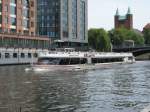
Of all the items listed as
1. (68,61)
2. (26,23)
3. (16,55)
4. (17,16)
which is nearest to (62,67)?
(68,61)

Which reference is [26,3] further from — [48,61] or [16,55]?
[48,61]

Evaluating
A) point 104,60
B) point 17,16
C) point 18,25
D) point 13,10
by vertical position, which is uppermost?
point 13,10

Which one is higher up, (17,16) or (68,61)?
(17,16)

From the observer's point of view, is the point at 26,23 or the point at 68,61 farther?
the point at 26,23

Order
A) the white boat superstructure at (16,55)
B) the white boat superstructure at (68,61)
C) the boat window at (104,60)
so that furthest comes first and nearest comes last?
1. the white boat superstructure at (16,55)
2. the boat window at (104,60)
3. the white boat superstructure at (68,61)

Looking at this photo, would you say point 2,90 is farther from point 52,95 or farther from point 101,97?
point 101,97

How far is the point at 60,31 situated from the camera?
190750mm

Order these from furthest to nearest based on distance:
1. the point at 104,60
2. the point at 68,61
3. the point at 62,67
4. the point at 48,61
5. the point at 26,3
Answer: the point at 26,3 → the point at 104,60 → the point at 68,61 → the point at 62,67 → the point at 48,61

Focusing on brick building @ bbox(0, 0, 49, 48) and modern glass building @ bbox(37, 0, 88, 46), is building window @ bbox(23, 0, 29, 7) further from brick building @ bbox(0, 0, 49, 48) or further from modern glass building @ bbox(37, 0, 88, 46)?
modern glass building @ bbox(37, 0, 88, 46)

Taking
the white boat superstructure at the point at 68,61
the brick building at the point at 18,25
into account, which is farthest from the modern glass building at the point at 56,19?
the white boat superstructure at the point at 68,61

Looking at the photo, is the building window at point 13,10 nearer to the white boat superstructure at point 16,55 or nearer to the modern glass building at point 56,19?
the white boat superstructure at point 16,55

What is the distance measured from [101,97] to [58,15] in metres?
158

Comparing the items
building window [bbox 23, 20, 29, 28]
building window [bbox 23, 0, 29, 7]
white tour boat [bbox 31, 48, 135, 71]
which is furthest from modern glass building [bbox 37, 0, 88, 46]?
white tour boat [bbox 31, 48, 135, 71]

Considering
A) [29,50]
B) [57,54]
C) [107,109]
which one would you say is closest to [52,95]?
[107,109]
